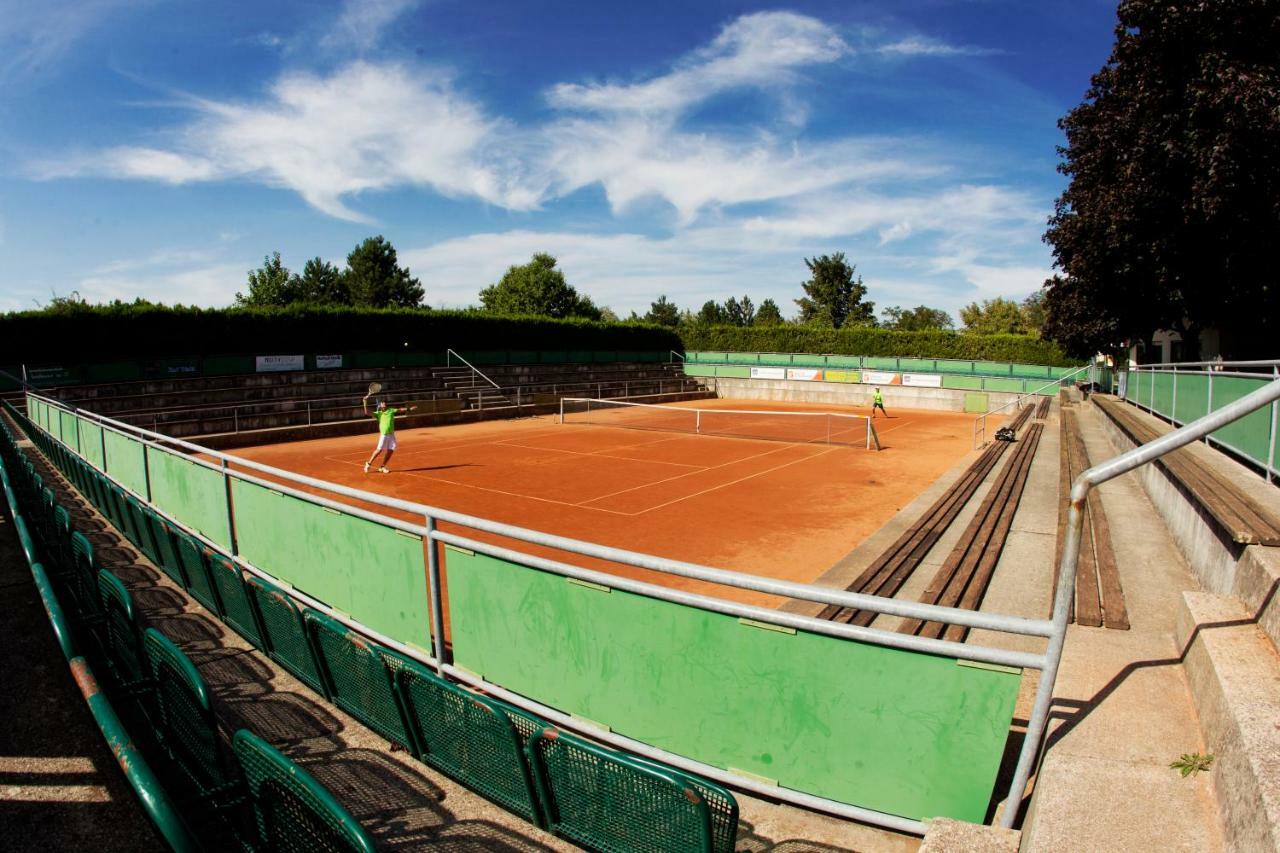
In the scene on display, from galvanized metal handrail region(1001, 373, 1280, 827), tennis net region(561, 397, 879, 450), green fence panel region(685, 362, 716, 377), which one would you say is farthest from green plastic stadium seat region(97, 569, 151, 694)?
green fence panel region(685, 362, 716, 377)

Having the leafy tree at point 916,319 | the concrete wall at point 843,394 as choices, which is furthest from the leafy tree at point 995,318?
the concrete wall at point 843,394

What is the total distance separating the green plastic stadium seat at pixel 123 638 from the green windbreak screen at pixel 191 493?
3.16 meters

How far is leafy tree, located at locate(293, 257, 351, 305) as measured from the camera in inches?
3516

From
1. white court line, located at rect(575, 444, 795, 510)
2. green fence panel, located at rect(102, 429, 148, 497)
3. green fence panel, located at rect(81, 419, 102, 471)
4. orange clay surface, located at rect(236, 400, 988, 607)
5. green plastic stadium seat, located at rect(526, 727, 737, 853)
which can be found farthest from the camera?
white court line, located at rect(575, 444, 795, 510)

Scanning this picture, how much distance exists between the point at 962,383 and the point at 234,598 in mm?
48659

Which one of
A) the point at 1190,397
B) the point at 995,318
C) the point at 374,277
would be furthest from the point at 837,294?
the point at 1190,397

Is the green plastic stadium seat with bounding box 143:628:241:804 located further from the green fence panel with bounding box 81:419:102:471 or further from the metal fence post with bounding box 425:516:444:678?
the green fence panel with bounding box 81:419:102:471

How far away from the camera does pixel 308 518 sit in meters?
6.37

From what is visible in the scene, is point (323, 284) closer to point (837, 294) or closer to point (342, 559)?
point (837, 294)

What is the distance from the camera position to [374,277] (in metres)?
92.3

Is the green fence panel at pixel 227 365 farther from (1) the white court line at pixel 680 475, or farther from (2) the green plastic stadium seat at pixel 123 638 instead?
(2) the green plastic stadium seat at pixel 123 638

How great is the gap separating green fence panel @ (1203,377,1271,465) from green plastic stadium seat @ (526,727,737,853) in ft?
20.7

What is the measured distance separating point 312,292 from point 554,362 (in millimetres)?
57503

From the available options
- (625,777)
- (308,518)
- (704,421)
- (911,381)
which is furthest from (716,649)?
(911,381)
